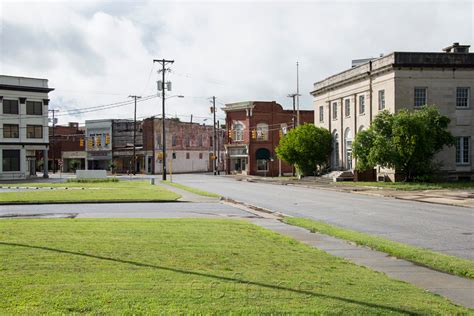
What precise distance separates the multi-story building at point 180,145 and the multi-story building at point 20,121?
26.1m

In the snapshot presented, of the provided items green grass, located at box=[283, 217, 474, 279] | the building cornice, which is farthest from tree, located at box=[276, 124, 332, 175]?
green grass, located at box=[283, 217, 474, 279]

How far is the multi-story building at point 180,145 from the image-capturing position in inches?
3942

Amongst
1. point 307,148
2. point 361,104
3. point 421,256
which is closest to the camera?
point 421,256

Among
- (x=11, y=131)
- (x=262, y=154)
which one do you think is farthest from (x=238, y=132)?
(x=11, y=131)

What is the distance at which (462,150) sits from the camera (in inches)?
1964

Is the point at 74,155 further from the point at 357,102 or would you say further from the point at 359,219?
the point at 359,219

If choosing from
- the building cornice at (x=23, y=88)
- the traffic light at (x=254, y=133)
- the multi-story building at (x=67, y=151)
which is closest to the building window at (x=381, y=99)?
the traffic light at (x=254, y=133)

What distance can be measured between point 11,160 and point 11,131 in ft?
12.4

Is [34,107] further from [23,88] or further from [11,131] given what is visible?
[11,131]

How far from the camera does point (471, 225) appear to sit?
18.3 meters

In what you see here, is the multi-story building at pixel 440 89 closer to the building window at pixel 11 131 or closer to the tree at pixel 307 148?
the tree at pixel 307 148

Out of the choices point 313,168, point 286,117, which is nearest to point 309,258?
point 313,168

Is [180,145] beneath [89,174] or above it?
above

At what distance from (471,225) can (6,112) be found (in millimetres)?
66060
